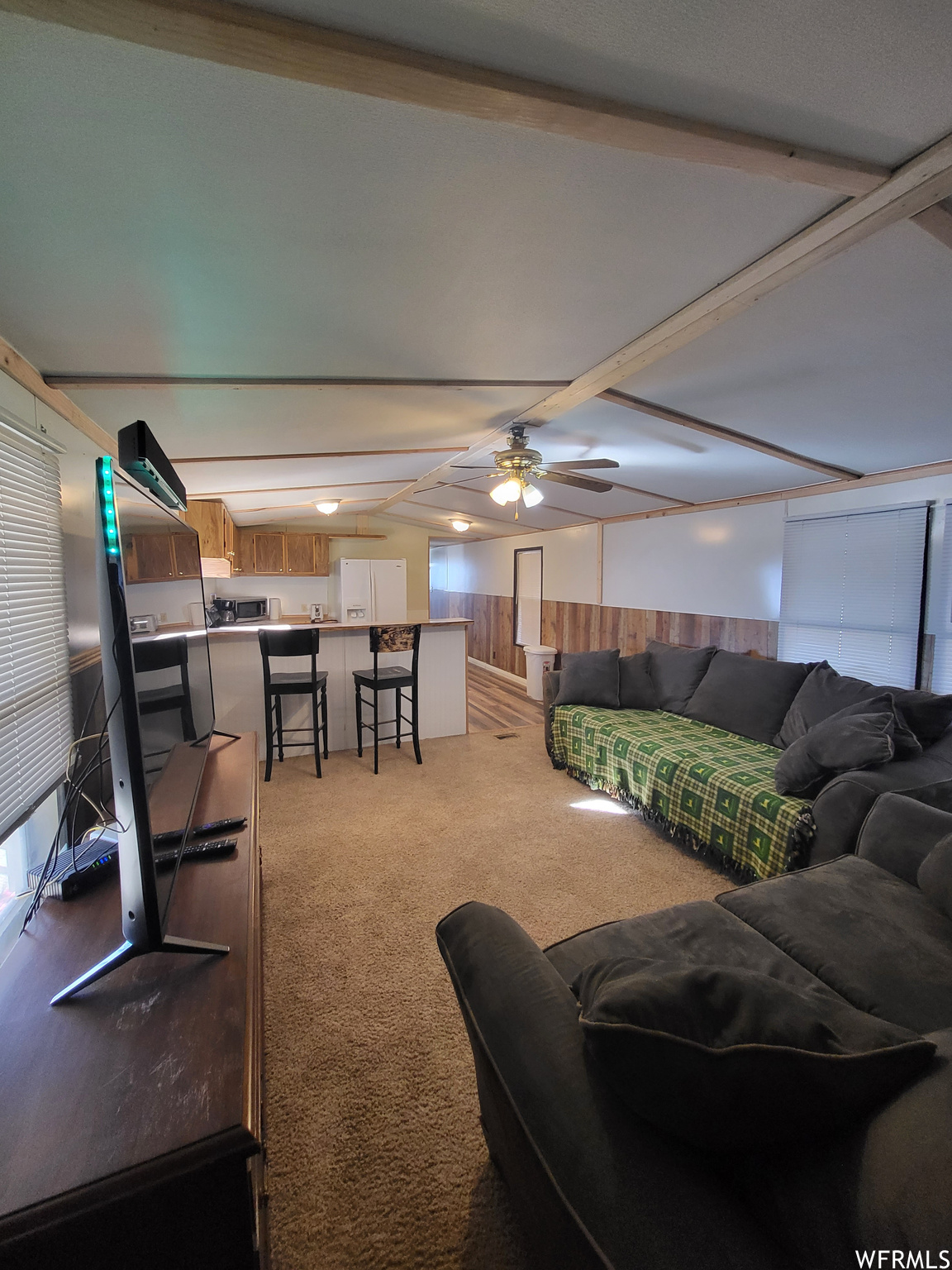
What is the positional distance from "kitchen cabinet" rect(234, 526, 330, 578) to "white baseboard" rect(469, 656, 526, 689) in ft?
9.28

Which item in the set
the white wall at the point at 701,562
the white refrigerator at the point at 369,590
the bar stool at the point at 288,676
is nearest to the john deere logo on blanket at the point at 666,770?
the white wall at the point at 701,562

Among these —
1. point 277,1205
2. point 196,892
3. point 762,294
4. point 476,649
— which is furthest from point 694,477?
point 476,649

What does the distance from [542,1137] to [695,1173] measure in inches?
8.6

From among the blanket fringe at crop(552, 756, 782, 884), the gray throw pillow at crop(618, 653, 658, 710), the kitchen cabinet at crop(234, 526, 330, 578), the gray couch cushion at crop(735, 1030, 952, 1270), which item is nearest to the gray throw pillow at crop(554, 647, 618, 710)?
the gray throw pillow at crop(618, 653, 658, 710)

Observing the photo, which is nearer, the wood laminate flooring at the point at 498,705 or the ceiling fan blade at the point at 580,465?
the ceiling fan blade at the point at 580,465

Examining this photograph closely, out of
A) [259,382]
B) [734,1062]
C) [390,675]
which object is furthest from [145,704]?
[390,675]

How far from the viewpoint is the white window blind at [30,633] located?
1.47m

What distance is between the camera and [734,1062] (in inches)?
27.9

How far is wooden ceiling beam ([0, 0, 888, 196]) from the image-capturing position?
740 millimetres

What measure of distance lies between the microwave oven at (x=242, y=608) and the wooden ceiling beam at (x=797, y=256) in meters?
5.47

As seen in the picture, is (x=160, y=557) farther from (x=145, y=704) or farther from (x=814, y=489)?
(x=814, y=489)

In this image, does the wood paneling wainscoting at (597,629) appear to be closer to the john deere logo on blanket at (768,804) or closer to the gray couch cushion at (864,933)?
the john deere logo on blanket at (768,804)

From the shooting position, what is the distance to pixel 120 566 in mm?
980

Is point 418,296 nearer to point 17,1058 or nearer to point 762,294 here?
point 762,294
